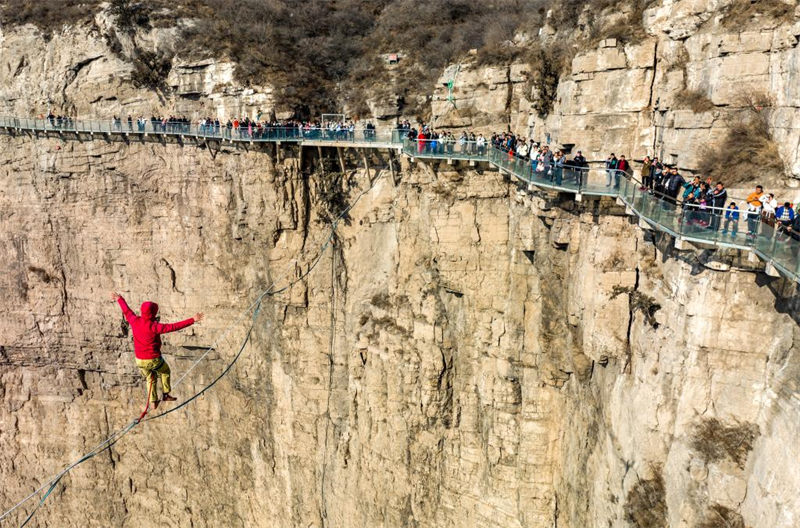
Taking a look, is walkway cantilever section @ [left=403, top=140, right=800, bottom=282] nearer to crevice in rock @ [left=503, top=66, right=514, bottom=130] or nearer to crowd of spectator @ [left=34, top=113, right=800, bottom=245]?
crowd of spectator @ [left=34, top=113, right=800, bottom=245]

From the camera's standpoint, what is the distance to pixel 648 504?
13180mm

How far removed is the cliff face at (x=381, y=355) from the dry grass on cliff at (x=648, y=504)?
0.05 m

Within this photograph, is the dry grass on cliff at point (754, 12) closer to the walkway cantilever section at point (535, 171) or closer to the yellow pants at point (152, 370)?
the walkway cantilever section at point (535, 171)

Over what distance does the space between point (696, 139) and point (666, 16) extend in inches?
120

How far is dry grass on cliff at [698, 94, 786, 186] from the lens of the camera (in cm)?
1175

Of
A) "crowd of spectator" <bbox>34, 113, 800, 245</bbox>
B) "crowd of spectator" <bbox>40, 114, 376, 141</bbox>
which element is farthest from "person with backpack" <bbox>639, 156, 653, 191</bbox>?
"crowd of spectator" <bbox>40, 114, 376, 141</bbox>

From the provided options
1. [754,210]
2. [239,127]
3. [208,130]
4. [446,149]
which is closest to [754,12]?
[754,210]

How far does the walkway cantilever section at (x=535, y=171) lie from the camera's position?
33.2 ft

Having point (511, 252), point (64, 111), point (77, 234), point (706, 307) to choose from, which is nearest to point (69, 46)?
point (64, 111)

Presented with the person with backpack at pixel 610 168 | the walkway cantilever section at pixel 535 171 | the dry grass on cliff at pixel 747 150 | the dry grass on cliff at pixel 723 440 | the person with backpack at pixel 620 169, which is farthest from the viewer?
the person with backpack at pixel 610 168

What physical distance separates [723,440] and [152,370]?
11.0m

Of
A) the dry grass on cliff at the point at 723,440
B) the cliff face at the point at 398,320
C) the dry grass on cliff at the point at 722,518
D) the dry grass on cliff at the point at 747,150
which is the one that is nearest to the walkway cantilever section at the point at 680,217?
the cliff face at the point at 398,320

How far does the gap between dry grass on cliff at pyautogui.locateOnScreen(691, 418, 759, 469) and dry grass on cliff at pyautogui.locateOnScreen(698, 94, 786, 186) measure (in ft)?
13.8

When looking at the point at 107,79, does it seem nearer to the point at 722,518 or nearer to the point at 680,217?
the point at 680,217
